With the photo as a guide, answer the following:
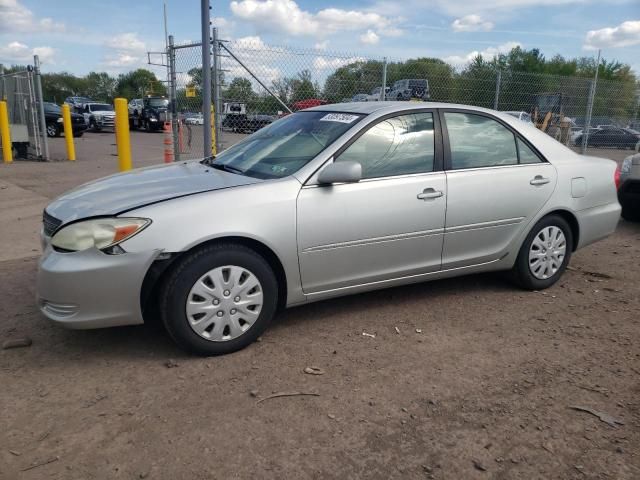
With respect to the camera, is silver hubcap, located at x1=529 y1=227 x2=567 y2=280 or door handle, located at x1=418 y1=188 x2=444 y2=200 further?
silver hubcap, located at x1=529 y1=227 x2=567 y2=280

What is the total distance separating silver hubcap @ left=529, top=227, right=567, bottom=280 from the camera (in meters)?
4.34

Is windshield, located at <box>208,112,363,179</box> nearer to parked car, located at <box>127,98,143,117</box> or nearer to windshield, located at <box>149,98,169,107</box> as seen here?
windshield, located at <box>149,98,169,107</box>

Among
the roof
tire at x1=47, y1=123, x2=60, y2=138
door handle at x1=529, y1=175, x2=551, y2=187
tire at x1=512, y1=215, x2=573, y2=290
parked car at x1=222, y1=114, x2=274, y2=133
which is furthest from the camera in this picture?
tire at x1=47, y1=123, x2=60, y2=138

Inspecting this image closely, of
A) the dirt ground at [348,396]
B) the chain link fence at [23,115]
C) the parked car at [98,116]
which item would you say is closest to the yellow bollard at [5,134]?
the chain link fence at [23,115]

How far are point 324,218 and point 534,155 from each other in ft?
6.71

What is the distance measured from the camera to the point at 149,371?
120 inches

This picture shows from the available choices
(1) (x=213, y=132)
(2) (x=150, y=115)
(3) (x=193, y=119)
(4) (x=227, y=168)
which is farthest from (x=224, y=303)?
(2) (x=150, y=115)

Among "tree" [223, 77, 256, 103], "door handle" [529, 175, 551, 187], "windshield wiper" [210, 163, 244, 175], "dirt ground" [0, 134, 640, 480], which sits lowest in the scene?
"dirt ground" [0, 134, 640, 480]

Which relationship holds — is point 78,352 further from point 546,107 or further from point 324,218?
point 546,107

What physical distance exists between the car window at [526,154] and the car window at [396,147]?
33.9 inches

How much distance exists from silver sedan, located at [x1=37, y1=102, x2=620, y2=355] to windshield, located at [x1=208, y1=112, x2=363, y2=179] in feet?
0.05

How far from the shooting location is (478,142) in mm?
4098

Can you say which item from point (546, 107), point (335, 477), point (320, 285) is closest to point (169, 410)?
point (335, 477)

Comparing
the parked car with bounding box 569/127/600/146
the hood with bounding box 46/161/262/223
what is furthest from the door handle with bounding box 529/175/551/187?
the parked car with bounding box 569/127/600/146
